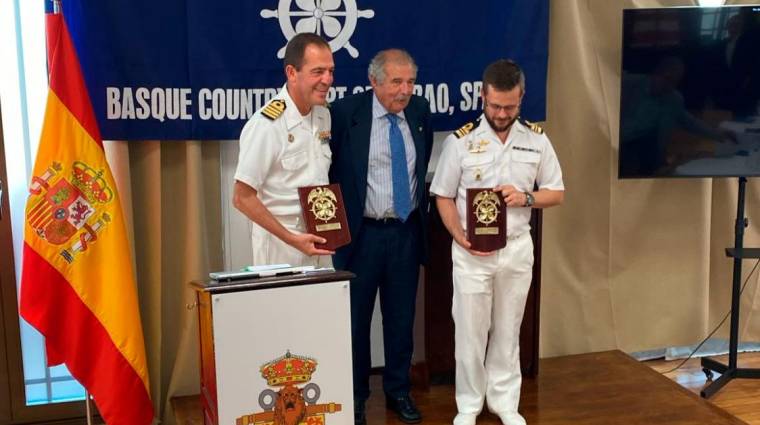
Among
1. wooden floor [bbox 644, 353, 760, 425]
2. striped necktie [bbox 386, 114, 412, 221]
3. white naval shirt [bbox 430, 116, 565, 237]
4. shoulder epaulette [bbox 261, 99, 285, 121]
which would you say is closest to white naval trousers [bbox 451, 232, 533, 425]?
white naval shirt [bbox 430, 116, 565, 237]

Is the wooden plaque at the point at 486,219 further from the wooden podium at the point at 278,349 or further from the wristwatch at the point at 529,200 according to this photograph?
the wooden podium at the point at 278,349

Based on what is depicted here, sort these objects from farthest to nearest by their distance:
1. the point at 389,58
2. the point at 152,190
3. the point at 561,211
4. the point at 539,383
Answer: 1. the point at 561,211
2. the point at 539,383
3. the point at 152,190
4. the point at 389,58

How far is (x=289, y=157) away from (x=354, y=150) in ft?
0.93

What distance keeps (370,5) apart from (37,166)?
1574mm

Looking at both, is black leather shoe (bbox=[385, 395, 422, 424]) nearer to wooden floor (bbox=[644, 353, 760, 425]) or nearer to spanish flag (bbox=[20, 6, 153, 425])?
spanish flag (bbox=[20, 6, 153, 425])

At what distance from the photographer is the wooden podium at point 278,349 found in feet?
7.55

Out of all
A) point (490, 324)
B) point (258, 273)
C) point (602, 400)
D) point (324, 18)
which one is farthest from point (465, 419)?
point (324, 18)

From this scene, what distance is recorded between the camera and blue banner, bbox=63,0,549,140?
3.18 meters

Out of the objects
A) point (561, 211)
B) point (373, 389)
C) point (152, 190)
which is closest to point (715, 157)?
point (561, 211)

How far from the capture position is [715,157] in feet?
12.2

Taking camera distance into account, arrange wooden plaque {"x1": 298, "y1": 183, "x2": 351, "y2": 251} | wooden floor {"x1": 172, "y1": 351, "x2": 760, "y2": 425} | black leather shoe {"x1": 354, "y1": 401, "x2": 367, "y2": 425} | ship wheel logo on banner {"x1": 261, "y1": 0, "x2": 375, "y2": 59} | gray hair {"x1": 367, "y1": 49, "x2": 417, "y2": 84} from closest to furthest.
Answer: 1. wooden plaque {"x1": 298, "y1": 183, "x2": 351, "y2": 251}
2. gray hair {"x1": 367, "y1": 49, "x2": 417, "y2": 84}
3. black leather shoe {"x1": 354, "y1": 401, "x2": 367, "y2": 425}
4. wooden floor {"x1": 172, "y1": 351, "x2": 760, "y2": 425}
5. ship wheel logo on banner {"x1": 261, "y1": 0, "x2": 375, "y2": 59}

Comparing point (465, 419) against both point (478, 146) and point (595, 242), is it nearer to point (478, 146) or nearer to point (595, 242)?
point (478, 146)

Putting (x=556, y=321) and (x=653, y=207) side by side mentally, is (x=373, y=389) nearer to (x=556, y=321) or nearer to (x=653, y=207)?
(x=556, y=321)

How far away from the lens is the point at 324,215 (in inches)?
107
